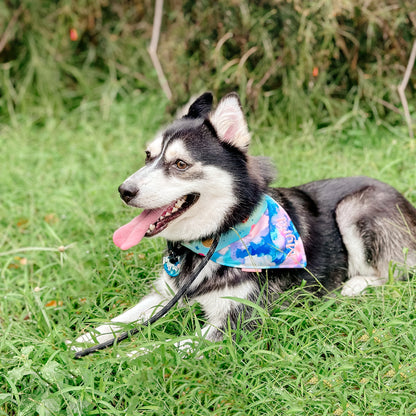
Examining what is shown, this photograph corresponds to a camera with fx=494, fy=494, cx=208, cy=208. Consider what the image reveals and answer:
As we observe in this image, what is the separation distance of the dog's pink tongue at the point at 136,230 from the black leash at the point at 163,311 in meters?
0.29

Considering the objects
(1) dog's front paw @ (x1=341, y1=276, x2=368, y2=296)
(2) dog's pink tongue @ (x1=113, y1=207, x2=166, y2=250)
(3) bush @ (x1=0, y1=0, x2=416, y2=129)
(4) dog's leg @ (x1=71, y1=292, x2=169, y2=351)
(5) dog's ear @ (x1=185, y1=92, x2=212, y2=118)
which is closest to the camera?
(2) dog's pink tongue @ (x1=113, y1=207, x2=166, y2=250)

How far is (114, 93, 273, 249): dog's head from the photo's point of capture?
225cm

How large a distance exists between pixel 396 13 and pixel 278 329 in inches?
147

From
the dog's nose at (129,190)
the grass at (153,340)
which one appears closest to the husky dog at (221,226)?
the dog's nose at (129,190)

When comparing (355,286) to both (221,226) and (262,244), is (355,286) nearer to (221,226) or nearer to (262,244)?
(262,244)

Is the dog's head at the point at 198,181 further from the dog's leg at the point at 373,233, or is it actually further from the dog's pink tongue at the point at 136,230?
the dog's leg at the point at 373,233

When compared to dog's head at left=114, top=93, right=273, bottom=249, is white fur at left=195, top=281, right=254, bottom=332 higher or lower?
lower

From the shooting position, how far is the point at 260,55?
480 centimetres

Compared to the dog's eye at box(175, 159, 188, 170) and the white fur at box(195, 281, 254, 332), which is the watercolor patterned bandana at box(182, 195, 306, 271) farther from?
the dog's eye at box(175, 159, 188, 170)

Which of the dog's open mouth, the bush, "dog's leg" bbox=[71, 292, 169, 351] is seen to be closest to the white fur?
"dog's leg" bbox=[71, 292, 169, 351]

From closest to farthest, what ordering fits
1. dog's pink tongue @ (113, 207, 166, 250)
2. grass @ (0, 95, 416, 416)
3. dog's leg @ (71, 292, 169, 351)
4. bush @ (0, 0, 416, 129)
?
grass @ (0, 95, 416, 416) → dog's pink tongue @ (113, 207, 166, 250) → dog's leg @ (71, 292, 169, 351) → bush @ (0, 0, 416, 129)

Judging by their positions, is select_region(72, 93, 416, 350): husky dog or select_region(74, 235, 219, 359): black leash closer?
select_region(74, 235, 219, 359): black leash

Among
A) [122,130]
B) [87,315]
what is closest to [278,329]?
[87,315]

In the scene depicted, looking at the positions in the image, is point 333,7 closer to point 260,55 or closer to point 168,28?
point 260,55
